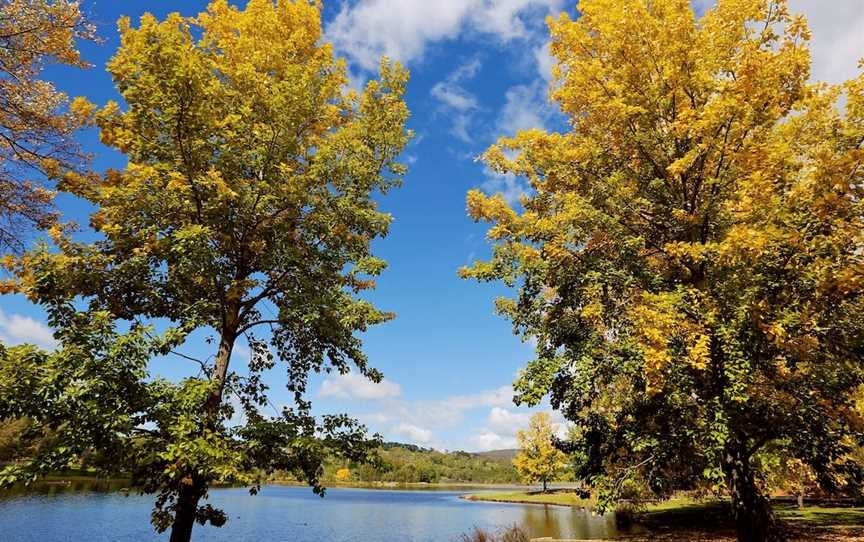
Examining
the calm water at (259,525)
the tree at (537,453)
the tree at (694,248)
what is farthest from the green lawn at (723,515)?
the tree at (537,453)

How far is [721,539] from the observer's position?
17906mm

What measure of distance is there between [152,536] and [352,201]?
32.1m

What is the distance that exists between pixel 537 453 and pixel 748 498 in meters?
63.5

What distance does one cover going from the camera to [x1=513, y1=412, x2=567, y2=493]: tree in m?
68.0

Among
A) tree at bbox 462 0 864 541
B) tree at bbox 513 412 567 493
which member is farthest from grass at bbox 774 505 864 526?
tree at bbox 513 412 567 493

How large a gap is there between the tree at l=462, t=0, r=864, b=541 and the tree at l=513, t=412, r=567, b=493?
5826 centimetres

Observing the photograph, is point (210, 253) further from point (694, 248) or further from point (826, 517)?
point (826, 517)

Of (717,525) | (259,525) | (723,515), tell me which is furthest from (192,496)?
(259,525)

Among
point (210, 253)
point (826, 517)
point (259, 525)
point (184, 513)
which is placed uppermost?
point (210, 253)

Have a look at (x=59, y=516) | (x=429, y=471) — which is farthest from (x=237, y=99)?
(x=429, y=471)

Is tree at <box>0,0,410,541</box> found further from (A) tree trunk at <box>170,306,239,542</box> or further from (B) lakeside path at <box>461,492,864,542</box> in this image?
(B) lakeside path at <box>461,492,864,542</box>

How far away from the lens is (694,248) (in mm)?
9680

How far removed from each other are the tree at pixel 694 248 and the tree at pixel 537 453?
5826 cm

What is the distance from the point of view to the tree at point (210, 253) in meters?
7.85
